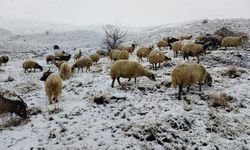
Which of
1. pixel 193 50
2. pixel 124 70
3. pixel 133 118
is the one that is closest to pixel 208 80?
pixel 124 70

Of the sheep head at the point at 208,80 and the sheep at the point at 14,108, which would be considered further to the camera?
the sheep head at the point at 208,80

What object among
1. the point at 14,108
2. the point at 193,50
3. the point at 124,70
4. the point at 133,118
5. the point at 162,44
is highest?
the point at 193,50

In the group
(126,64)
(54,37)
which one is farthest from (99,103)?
(54,37)

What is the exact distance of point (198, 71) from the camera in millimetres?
12078

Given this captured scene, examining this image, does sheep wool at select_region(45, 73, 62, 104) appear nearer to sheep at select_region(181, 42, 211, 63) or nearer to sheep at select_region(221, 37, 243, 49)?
sheep at select_region(181, 42, 211, 63)

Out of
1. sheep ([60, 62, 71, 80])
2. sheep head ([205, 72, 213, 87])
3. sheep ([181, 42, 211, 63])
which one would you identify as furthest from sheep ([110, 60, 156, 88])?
sheep ([181, 42, 211, 63])

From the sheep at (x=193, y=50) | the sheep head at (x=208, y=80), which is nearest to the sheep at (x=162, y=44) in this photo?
the sheep at (x=193, y=50)

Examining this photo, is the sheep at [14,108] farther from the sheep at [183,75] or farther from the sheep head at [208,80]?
the sheep head at [208,80]

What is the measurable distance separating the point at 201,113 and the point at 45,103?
5.90 meters

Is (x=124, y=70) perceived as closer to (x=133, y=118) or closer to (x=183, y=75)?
(x=183, y=75)

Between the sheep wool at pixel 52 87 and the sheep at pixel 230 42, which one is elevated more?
the sheep at pixel 230 42

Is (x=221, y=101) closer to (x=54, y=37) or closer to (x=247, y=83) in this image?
(x=247, y=83)

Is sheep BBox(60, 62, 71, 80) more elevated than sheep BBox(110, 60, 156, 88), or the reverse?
sheep BBox(110, 60, 156, 88)

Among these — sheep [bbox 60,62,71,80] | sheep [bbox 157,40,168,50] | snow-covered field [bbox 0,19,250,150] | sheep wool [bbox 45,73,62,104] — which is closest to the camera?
snow-covered field [bbox 0,19,250,150]
